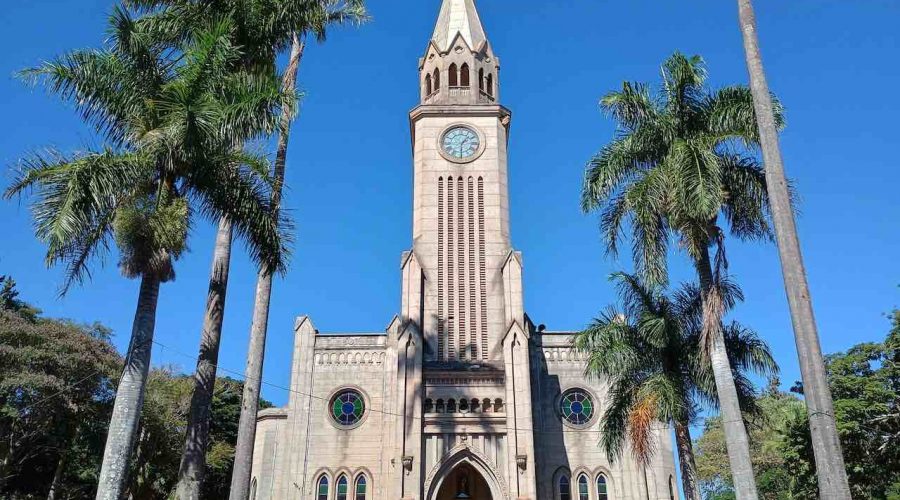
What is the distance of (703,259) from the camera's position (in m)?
18.6

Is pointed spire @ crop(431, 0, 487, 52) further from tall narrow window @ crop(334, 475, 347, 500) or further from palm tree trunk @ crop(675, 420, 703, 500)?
palm tree trunk @ crop(675, 420, 703, 500)

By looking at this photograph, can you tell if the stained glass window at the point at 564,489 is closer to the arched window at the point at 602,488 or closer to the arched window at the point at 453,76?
the arched window at the point at 602,488

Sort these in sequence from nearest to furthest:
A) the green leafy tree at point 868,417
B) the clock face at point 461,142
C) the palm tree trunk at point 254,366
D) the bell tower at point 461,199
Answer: the palm tree trunk at point 254,366 → the green leafy tree at point 868,417 → the bell tower at point 461,199 → the clock face at point 461,142

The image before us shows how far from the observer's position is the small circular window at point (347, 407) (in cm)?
3541

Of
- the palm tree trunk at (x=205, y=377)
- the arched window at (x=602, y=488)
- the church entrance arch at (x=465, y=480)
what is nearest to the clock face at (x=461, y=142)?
the church entrance arch at (x=465, y=480)

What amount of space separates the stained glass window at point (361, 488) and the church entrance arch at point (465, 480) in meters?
3.17

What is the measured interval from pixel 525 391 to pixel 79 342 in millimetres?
18458

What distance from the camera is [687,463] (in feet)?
65.6

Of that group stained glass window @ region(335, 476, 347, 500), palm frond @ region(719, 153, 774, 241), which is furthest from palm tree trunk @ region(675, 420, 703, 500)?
stained glass window @ region(335, 476, 347, 500)

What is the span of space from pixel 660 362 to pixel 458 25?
27542 mm

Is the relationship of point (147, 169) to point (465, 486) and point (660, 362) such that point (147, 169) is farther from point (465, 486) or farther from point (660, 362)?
point (465, 486)

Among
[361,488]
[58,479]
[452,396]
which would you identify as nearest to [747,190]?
[452,396]

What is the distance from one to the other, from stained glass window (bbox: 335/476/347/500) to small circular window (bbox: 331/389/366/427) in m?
2.33

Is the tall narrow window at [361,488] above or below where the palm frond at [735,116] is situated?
below
